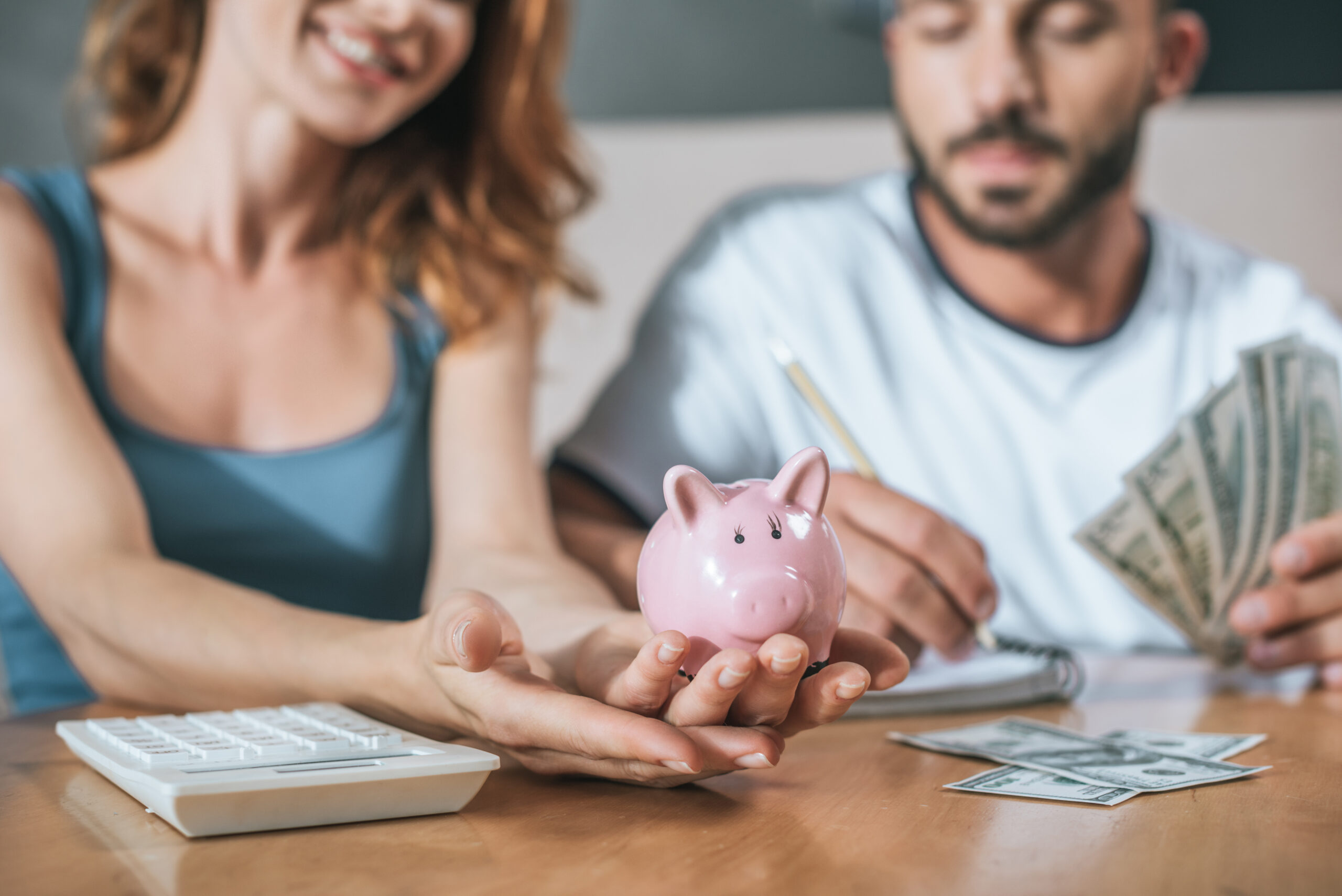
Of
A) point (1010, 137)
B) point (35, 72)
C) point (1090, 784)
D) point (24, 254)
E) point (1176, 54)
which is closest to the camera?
point (1090, 784)

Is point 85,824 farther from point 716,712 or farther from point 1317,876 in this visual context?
point 1317,876

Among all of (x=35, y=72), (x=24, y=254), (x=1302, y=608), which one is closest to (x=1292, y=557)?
(x=1302, y=608)

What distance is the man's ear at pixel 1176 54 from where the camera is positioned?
1.47 meters

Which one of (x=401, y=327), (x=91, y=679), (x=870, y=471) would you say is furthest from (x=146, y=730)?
(x=401, y=327)

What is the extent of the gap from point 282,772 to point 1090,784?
1.35ft

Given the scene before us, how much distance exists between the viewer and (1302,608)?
0.95 m

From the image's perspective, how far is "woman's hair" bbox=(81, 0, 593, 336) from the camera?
1.27m

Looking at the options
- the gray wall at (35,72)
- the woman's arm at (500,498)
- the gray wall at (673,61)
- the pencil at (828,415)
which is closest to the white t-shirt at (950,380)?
the woman's arm at (500,498)

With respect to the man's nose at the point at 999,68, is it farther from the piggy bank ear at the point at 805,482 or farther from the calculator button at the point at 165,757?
the calculator button at the point at 165,757

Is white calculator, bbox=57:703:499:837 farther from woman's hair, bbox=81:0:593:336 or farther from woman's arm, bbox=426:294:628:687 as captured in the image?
woman's hair, bbox=81:0:593:336

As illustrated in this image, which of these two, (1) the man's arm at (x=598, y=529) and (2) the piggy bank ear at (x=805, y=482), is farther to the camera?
(1) the man's arm at (x=598, y=529)

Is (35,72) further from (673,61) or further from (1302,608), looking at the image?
(1302,608)

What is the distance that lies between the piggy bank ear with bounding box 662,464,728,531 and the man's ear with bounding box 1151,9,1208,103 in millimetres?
1223

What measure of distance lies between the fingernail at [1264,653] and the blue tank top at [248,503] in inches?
34.0
